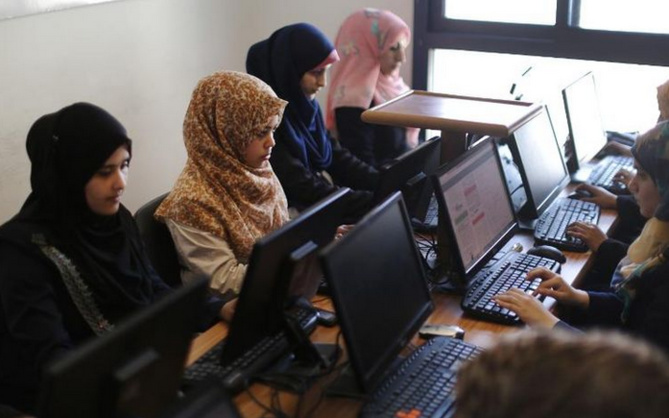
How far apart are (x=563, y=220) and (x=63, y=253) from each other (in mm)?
1699

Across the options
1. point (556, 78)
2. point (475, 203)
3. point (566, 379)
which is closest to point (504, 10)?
point (556, 78)

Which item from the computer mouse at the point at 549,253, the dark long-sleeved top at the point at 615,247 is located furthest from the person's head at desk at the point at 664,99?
the computer mouse at the point at 549,253

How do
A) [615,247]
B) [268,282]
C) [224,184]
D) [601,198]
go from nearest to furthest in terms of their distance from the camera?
[268,282] < [224,184] < [615,247] < [601,198]

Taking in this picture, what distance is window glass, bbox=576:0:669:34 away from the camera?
3.91 metres

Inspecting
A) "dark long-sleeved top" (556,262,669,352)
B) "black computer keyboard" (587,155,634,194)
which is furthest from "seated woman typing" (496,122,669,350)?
"black computer keyboard" (587,155,634,194)

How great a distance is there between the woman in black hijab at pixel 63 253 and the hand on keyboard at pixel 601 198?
5.89 feet

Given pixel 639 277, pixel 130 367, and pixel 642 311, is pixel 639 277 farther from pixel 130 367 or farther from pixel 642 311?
pixel 130 367

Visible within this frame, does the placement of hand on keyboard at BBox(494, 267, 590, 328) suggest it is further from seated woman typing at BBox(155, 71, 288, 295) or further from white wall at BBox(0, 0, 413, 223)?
white wall at BBox(0, 0, 413, 223)

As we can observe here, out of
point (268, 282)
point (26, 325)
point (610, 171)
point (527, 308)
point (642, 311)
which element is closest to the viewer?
point (268, 282)

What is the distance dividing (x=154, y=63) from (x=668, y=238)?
2.38 m

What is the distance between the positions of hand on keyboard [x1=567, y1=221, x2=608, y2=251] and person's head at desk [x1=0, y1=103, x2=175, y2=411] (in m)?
1.40

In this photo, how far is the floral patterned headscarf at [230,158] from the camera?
2.49 m

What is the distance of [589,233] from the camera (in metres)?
2.79

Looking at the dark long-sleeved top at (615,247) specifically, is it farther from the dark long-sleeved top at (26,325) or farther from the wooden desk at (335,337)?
the dark long-sleeved top at (26,325)
